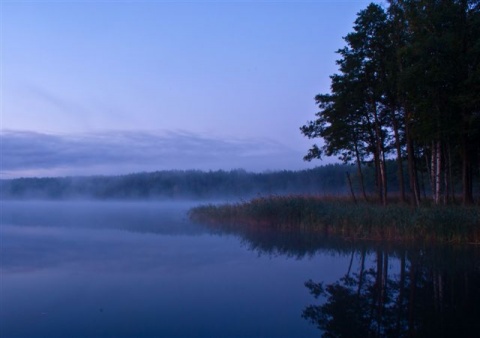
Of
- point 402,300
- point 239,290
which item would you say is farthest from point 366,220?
point 402,300

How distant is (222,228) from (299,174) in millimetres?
53049

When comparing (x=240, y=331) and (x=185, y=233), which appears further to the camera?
(x=185, y=233)

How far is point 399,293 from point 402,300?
1.95 feet

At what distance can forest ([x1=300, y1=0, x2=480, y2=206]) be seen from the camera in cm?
1753

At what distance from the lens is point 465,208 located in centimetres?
1603

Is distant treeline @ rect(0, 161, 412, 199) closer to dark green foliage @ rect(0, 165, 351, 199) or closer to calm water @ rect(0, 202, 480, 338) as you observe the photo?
dark green foliage @ rect(0, 165, 351, 199)

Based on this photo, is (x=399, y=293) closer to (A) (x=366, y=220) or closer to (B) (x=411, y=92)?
(A) (x=366, y=220)

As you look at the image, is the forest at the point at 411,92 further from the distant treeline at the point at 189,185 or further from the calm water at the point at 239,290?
the distant treeline at the point at 189,185

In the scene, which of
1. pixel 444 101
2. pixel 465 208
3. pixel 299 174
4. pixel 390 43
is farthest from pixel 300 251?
pixel 299 174

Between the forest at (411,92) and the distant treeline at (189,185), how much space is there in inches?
1262

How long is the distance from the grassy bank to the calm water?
1150 millimetres

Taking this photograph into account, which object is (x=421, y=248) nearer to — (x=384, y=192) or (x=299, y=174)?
(x=384, y=192)

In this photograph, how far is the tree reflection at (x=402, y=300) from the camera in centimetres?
694

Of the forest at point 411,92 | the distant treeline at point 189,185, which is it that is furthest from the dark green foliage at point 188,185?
the forest at point 411,92
